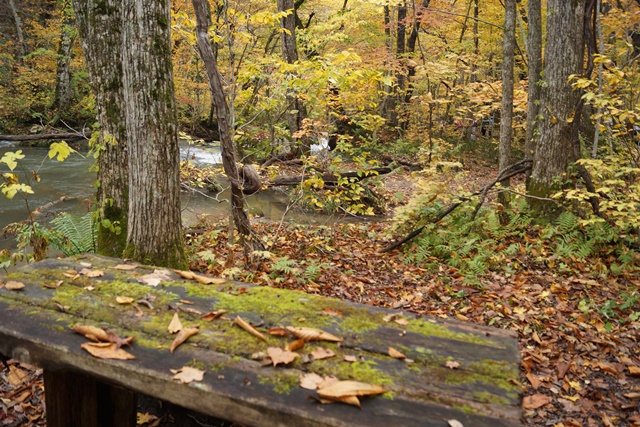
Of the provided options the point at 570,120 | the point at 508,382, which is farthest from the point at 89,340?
the point at 570,120

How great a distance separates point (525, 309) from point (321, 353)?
383cm

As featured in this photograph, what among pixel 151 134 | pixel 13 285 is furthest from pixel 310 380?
pixel 151 134

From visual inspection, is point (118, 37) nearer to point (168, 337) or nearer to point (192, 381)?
point (168, 337)

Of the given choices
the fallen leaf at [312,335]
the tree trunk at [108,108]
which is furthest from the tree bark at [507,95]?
the fallen leaf at [312,335]

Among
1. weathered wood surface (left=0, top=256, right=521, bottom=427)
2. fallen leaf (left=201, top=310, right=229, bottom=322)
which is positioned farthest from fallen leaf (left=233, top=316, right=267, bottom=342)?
fallen leaf (left=201, top=310, right=229, bottom=322)

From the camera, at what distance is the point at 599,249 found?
6.11 metres

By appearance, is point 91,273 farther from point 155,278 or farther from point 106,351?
point 106,351

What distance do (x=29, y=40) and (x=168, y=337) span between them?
28425 mm

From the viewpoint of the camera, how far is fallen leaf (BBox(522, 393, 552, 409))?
11.5 ft

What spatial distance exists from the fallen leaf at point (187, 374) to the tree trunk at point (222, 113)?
152 inches

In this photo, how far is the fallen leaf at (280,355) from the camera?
190 centimetres

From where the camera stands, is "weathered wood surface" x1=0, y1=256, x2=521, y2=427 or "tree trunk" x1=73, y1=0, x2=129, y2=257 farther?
"tree trunk" x1=73, y1=0, x2=129, y2=257

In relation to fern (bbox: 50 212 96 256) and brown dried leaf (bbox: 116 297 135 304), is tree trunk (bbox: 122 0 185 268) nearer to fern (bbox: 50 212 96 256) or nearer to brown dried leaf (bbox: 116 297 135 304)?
fern (bbox: 50 212 96 256)

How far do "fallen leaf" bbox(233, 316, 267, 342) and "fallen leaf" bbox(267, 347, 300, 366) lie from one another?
143 millimetres
